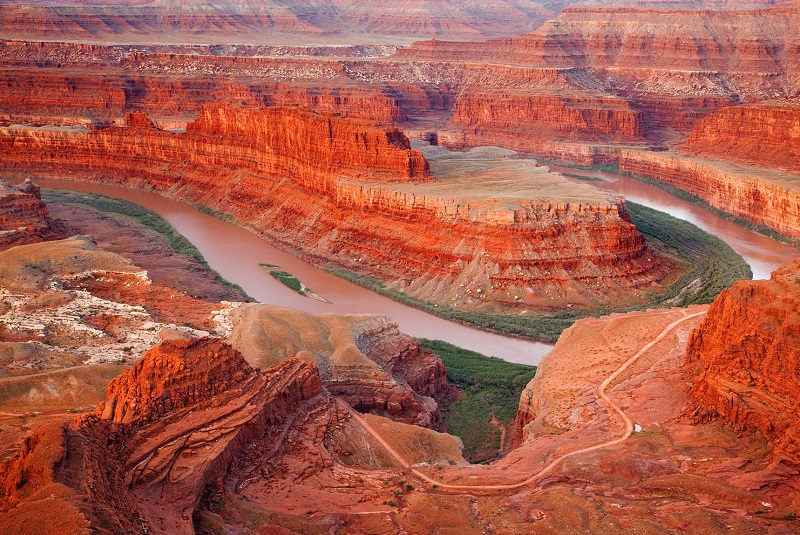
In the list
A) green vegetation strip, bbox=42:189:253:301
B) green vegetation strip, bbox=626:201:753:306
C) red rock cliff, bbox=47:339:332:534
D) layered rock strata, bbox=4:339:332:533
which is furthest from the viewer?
green vegetation strip, bbox=42:189:253:301

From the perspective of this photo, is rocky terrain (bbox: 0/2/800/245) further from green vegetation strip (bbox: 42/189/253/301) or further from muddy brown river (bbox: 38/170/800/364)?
green vegetation strip (bbox: 42/189/253/301)

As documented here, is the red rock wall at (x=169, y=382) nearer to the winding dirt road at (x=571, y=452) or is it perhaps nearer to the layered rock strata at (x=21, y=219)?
the winding dirt road at (x=571, y=452)

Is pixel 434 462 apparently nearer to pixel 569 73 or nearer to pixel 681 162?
pixel 681 162

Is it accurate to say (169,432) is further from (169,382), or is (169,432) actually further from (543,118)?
(543,118)

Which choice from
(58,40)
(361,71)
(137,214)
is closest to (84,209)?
(137,214)

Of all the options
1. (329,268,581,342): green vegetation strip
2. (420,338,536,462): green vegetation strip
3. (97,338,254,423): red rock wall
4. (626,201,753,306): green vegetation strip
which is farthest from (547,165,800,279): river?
(97,338,254,423): red rock wall

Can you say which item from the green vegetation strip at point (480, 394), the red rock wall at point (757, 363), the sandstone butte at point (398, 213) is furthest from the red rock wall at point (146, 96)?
the red rock wall at point (757, 363)
